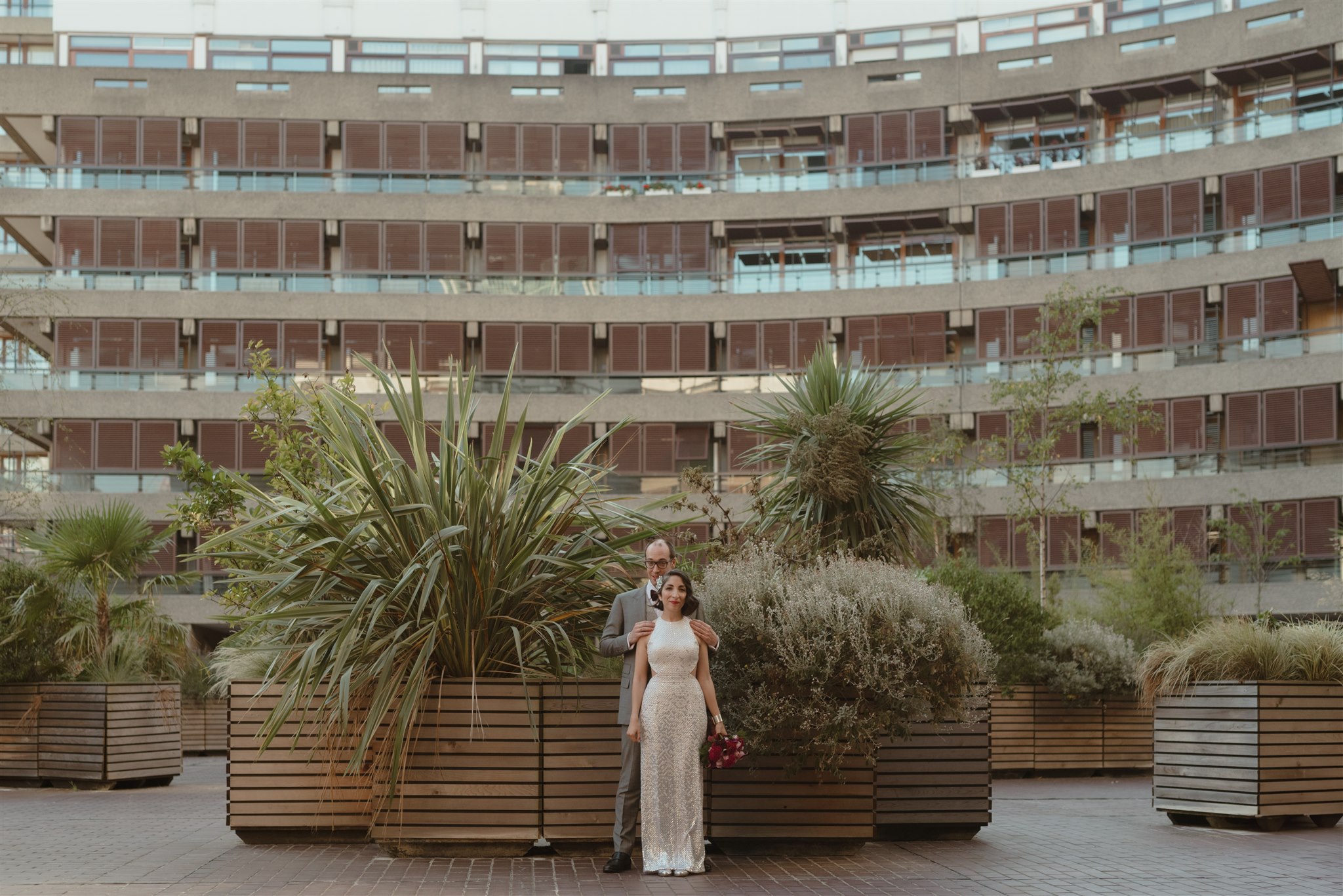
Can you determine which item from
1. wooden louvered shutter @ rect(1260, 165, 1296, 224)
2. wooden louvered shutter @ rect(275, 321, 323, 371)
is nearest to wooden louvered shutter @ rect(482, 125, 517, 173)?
wooden louvered shutter @ rect(275, 321, 323, 371)

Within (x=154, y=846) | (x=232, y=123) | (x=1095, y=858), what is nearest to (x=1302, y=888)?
(x=1095, y=858)

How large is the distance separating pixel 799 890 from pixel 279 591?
12.9 ft

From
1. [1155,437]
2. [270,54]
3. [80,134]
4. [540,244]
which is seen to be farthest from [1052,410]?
[80,134]

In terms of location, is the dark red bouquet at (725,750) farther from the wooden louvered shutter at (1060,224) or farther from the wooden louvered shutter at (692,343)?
the wooden louvered shutter at (1060,224)

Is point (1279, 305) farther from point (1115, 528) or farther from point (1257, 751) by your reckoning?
point (1257, 751)

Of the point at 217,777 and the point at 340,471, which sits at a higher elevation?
the point at 340,471

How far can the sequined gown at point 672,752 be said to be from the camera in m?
9.51

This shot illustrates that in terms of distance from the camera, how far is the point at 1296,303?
3800 cm

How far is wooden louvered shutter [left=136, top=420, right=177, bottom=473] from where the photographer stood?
135ft

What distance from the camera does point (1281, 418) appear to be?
3788cm

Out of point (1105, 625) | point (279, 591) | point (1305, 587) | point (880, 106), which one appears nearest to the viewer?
point (279, 591)

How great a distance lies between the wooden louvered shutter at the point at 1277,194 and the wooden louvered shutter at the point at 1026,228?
539 cm

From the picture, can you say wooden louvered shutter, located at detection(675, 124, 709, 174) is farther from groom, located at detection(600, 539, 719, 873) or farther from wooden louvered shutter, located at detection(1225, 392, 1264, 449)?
groom, located at detection(600, 539, 719, 873)

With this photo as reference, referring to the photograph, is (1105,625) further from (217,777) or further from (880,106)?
(880,106)
